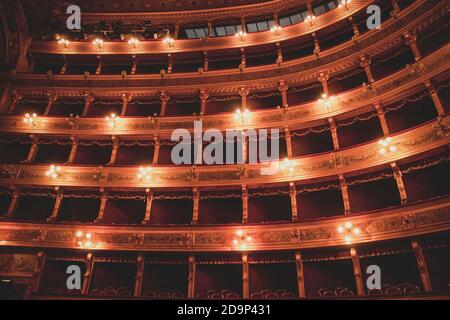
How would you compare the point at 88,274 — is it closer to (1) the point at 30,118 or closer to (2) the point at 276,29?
(1) the point at 30,118

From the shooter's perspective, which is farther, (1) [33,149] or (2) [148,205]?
(1) [33,149]

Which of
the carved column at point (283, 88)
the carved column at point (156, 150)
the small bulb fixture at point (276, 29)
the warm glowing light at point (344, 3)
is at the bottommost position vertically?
the carved column at point (156, 150)

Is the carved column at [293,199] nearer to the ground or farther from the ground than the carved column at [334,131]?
nearer to the ground

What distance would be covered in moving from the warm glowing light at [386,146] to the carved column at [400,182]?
526mm

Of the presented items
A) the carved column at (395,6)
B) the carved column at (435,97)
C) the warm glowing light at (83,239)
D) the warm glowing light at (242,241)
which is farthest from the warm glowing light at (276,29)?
the warm glowing light at (83,239)

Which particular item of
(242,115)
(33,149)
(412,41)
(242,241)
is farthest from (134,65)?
(412,41)

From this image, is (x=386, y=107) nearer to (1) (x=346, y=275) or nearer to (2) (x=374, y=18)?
(2) (x=374, y=18)

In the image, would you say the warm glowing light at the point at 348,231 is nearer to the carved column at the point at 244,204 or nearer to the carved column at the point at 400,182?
the carved column at the point at 400,182

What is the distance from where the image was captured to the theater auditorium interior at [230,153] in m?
12.6

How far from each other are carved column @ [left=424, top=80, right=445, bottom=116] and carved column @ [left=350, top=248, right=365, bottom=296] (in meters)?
5.64

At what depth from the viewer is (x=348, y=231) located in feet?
40.8

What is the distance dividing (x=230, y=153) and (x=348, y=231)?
609 cm

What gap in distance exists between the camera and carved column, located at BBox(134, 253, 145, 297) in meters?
12.9

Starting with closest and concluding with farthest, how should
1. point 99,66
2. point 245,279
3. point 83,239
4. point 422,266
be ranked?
point 422,266 < point 245,279 < point 83,239 < point 99,66
